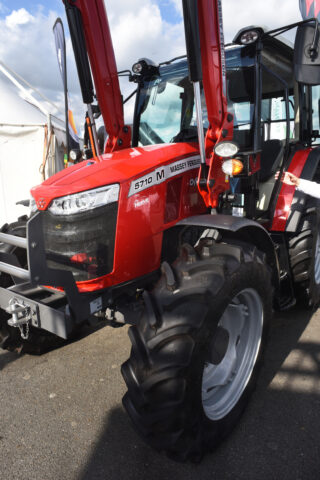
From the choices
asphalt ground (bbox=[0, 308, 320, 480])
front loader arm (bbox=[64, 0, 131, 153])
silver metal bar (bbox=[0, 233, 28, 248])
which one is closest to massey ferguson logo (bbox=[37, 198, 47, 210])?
silver metal bar (bbox=[0, 233, 28, 248])

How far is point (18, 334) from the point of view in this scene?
296 cm

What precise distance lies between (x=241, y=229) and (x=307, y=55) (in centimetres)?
114

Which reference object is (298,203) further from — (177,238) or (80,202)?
(80,202)

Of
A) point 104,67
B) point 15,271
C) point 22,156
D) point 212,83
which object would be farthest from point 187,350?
point 22,156

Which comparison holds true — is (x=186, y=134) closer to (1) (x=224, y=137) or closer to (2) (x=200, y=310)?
(1) (x=224, y=137)

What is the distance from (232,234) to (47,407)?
1.69 metres

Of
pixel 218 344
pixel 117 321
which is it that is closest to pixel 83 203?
pixel 117 321

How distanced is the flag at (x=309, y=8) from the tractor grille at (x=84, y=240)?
1838 millimetres

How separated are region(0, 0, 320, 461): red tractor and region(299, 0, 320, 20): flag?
0.09 m

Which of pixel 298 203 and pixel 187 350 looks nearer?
pixel 187 350

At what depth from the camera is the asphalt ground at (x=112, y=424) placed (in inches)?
77.0

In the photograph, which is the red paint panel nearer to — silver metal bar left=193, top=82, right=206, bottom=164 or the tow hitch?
silver metal bar left=193, top=82, right=206, bottom=164

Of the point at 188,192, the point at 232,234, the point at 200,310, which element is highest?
the point at 188,192

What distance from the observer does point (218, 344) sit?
6.77ft
